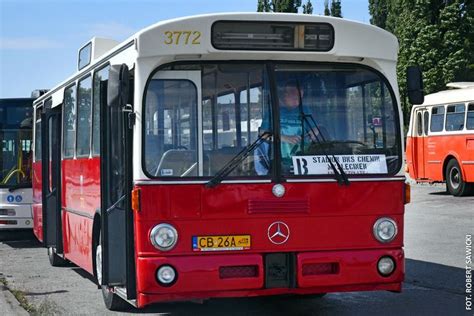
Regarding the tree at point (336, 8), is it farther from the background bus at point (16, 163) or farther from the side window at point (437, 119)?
the background bus at point (16, 163)

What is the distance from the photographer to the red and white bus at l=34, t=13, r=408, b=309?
22.5ft

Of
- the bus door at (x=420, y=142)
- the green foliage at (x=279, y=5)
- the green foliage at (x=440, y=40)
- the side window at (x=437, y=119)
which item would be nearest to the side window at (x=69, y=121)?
the side window at (x=437, y=119)

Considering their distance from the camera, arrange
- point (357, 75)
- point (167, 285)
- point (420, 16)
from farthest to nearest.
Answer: point (420, 16)
point (357, 75)
point (167, 285)

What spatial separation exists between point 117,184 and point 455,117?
54.7 ft

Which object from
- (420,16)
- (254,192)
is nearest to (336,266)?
(254,192)

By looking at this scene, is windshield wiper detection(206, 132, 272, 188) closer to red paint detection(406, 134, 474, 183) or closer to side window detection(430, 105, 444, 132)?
red paint detection(406, 134, 474, 183)

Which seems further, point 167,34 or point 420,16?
point 420,16

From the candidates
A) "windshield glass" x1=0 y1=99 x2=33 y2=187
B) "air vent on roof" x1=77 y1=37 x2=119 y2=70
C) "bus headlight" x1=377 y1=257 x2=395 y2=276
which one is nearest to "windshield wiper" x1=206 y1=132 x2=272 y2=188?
"bus headlight" x1=377 y1=257 x2=395 y2=276

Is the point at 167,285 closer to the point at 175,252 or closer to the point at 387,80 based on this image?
the point at 175,252

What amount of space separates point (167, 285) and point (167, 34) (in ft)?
6.98

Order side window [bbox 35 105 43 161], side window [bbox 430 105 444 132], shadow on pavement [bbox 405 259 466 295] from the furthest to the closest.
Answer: side window [bbox 430 105 444 132] < side window [bbox 35 105 43 161] < shadow on pavement [bbox 405 259 466 295]

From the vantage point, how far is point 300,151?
7098mm

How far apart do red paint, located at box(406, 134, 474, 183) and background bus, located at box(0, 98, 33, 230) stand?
12026 millimetres

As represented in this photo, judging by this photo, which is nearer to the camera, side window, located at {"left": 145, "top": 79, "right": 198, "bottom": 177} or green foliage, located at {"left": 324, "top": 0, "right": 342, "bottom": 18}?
side window, located at {"left": 145, "top": 79, "right": 198, "bottom": 177}
